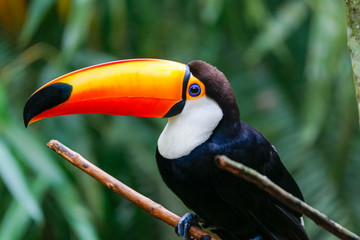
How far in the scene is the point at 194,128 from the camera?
1922 mm

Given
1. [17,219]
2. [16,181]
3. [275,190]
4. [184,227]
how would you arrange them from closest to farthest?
[275,190], [184,227], [16,181], [17,219]

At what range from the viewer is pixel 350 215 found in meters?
3.72

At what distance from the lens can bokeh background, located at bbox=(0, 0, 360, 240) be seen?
11.0ft

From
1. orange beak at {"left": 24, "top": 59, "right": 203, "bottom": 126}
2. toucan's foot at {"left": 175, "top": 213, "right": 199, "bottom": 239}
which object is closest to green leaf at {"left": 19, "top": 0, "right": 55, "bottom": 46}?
orange beak at {"left": 24, "top": 59, "right": 203, "bottom": 126}

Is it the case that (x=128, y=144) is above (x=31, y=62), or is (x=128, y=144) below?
below

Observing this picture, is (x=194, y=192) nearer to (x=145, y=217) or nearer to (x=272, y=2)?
(x=145, y=217)

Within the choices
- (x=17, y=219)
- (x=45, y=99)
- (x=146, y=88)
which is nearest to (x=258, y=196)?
(x=146, y=88)

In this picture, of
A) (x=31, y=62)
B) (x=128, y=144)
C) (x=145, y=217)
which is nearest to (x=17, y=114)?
(x=31, y=62)

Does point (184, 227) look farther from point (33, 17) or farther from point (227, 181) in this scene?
point (33, 17)

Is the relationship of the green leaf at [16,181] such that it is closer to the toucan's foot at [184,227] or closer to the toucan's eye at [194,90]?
the toucan's foot at [184,227]

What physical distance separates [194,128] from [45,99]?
1.55 feet

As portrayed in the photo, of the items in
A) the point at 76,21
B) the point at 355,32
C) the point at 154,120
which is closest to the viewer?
the point at 355,32

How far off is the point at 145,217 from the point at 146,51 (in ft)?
3.66

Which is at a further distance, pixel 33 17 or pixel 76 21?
pixel 33 17
